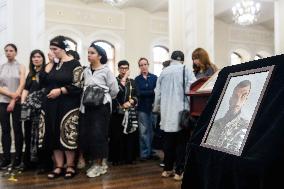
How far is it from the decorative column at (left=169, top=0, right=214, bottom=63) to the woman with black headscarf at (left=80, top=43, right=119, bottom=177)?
276 cm

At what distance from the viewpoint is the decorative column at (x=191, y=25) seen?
627cm

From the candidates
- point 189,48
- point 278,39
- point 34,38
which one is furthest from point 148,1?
point 34,38

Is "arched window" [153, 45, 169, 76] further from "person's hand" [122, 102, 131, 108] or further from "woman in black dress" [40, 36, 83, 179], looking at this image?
"woman in black dress" [40, 36, 83, 179]

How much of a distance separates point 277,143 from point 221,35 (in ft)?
43.5

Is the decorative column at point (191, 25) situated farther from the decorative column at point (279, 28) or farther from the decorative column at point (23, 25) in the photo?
the decorative column at point (279, 28)

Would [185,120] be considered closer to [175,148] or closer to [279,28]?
[175,148]

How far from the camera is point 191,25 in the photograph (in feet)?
20.6

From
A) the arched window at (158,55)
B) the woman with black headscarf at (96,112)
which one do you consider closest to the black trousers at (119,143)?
the woman with black headscarf at (96,112)

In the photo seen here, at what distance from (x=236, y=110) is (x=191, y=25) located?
5.31 meters

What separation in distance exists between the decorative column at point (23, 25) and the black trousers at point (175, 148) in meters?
2.91

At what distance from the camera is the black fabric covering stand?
957 millimetres

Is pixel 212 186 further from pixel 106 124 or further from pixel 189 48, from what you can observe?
pixel 189 48

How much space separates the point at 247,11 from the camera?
10.4 metres

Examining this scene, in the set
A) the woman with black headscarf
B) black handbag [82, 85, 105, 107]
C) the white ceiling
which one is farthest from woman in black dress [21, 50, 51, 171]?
the white ceiling
